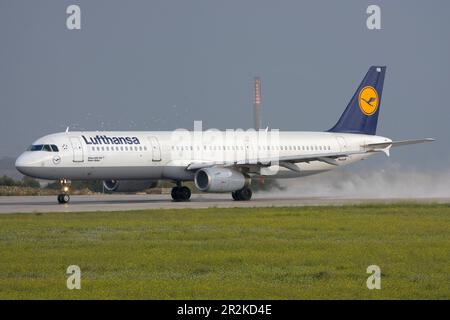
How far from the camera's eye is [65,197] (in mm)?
45969

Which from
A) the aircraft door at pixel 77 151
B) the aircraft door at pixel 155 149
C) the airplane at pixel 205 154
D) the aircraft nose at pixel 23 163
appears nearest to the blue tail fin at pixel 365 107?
the airplane at pixel 205 154

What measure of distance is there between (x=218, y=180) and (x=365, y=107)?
45.2 feet

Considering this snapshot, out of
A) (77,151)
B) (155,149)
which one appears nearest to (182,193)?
(155,149)

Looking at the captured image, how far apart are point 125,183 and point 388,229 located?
909 inches

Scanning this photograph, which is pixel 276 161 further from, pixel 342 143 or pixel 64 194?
pixel 64 194

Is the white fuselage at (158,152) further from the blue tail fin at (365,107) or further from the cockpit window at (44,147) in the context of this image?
the blue tail fin at (365,107)

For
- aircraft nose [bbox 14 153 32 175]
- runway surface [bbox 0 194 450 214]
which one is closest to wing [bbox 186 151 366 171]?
runway surface [bbox 0 194 450 214]

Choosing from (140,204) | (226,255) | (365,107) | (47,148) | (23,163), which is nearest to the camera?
(226,255)

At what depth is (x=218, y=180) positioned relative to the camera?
46125 mm

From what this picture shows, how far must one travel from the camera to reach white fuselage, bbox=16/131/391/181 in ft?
146

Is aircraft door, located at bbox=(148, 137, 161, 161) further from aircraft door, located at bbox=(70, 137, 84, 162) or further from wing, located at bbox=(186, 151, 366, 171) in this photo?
aircraft door, located at bbox=(70, 137, 84, 162)

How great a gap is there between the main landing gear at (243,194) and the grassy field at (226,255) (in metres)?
13.8
